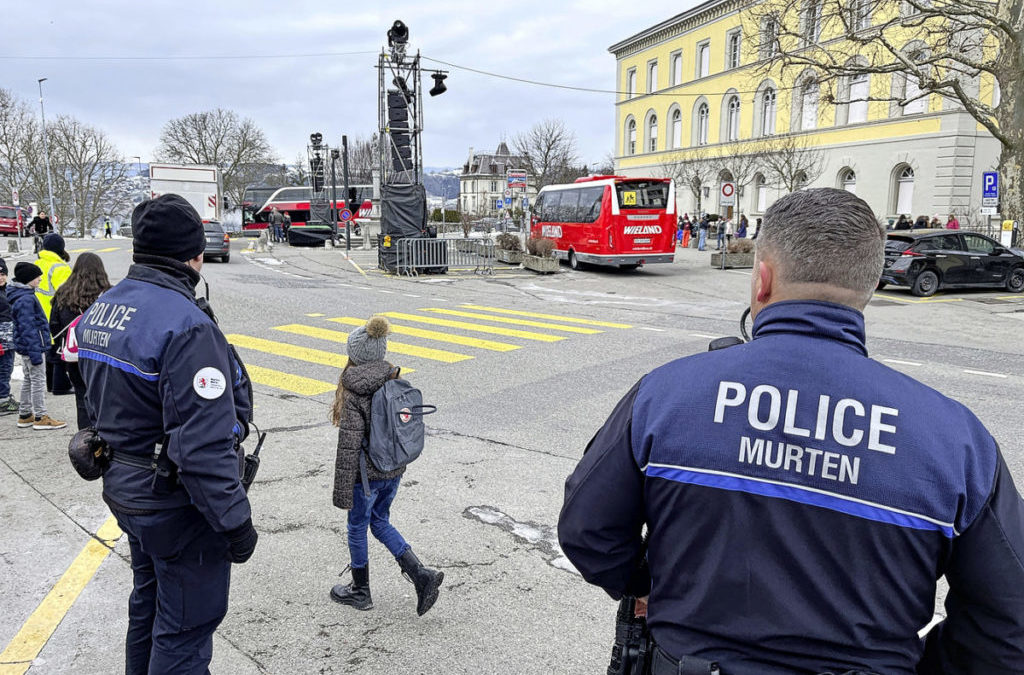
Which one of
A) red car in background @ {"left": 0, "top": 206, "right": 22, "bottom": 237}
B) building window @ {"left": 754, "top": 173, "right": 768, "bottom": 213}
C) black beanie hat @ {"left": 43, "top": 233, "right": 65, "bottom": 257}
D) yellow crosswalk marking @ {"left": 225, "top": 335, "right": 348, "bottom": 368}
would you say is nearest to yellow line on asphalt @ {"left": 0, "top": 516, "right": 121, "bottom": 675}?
black beanie hat @ {"left": 43, "top": 233, "right": 65, "bottom": 257}

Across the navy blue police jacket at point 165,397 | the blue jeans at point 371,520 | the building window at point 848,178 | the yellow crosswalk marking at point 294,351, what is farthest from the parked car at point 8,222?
the navy blue police jacket at point 165,397

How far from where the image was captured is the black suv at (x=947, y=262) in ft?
58.2

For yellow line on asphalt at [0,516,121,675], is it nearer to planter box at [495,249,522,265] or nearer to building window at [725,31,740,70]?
planter box at [495,249,522,265]

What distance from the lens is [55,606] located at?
3.73 metres

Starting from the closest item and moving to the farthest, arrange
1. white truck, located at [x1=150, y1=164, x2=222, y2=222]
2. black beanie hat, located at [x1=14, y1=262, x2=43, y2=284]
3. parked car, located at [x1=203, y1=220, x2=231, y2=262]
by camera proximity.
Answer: black beanie hat, located at [x1=14, y1=262, x2=43, y2=284]
parked car, located at [x1=203, y1=220, x2=231, y2=262]
white truck, located at [x1=150, y1=164, x2=222, y2=222]

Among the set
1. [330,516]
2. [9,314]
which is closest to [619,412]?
[330,516]

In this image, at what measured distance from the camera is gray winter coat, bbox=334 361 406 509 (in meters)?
3.67

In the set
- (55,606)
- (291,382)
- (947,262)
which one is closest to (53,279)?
(291,382)

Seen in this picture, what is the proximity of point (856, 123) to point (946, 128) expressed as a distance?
565 cm

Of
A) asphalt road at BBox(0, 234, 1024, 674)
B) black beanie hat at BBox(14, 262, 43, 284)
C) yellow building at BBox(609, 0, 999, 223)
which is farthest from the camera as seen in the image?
yellow building at BBox(609, 0, 999, 223)

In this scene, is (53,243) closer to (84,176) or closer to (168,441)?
(168,441)

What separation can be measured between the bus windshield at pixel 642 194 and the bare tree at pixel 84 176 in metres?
51.9

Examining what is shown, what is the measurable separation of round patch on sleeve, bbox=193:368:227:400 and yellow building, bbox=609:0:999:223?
23.0 meters

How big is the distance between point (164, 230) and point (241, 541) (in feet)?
3.92
